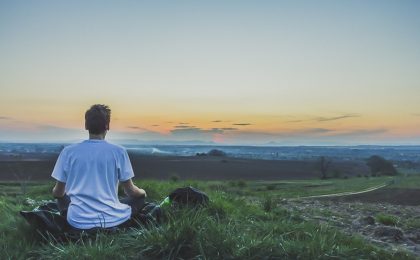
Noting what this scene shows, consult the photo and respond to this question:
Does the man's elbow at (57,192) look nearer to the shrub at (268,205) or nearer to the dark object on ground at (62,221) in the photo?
the dark object on ground at (62,221)

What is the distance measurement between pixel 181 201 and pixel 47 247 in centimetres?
226

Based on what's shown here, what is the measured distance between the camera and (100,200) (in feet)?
21.3

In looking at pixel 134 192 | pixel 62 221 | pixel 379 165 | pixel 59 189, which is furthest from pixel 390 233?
pixel 379 165

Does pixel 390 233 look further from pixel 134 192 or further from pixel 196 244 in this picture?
pixel 134 192

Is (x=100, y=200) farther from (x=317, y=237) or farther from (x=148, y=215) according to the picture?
(x=317, y=237)

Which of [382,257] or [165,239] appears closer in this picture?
[165,239]

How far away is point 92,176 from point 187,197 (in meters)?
2.08

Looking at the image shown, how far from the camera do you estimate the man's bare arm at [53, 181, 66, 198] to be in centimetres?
663

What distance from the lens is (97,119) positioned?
6395 mm

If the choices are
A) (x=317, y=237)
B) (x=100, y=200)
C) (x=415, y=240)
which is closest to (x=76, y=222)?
(x=100, y=200)

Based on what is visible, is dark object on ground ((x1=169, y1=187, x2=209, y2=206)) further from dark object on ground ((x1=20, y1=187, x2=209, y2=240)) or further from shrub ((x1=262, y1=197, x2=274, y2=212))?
shrub ((x1=262, y1=197, x2=274, y2=212))

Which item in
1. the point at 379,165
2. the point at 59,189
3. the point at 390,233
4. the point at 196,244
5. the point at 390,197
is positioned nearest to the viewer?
the point at 196,244

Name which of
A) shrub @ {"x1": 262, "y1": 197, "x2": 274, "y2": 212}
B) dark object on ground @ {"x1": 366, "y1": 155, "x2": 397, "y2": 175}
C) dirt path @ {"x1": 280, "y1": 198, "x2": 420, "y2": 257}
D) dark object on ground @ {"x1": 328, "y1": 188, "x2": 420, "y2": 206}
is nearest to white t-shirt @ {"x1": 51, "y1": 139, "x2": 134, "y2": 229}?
dirt path @ {"x1": 280, "y1": 198, "x2": 420, "y2": 257}

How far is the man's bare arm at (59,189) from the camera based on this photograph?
6.63 m
